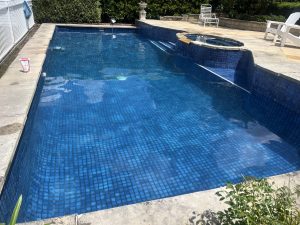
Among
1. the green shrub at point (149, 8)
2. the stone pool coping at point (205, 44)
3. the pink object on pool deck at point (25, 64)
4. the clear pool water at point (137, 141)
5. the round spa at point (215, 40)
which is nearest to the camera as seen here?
the clear pool water at point (137, 141)

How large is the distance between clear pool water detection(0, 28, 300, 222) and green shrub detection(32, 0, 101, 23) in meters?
8.58

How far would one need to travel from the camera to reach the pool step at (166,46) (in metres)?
11.5

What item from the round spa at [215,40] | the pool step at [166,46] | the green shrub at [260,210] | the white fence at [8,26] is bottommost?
the pool step at [166,46]

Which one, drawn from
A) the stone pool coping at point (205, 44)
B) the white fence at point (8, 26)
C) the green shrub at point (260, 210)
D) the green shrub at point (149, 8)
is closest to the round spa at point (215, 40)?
the stone pool coping at point (205, 44)

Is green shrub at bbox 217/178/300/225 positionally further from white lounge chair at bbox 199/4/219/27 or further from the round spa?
white lounge chair at bbox 199/4/219/27

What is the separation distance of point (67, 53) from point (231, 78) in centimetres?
598

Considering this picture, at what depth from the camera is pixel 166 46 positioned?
12.2m

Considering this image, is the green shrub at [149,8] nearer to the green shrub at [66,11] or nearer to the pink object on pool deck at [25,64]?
the green shrub at [66,11]

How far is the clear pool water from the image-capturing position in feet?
11.3

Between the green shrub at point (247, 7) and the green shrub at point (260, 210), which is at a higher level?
the green shrub at point (247, 7)

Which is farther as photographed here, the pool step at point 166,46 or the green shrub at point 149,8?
the green shrub at point 149,8

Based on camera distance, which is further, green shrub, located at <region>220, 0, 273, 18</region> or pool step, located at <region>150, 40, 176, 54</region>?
green shrub, located at <region>220, 0, 273, 18</region>

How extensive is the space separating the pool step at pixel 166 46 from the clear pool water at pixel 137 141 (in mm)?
3532

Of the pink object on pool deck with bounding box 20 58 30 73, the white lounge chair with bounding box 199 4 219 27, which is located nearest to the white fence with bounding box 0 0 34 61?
the pink object on pool deck with bounding box 20 58 30 73
